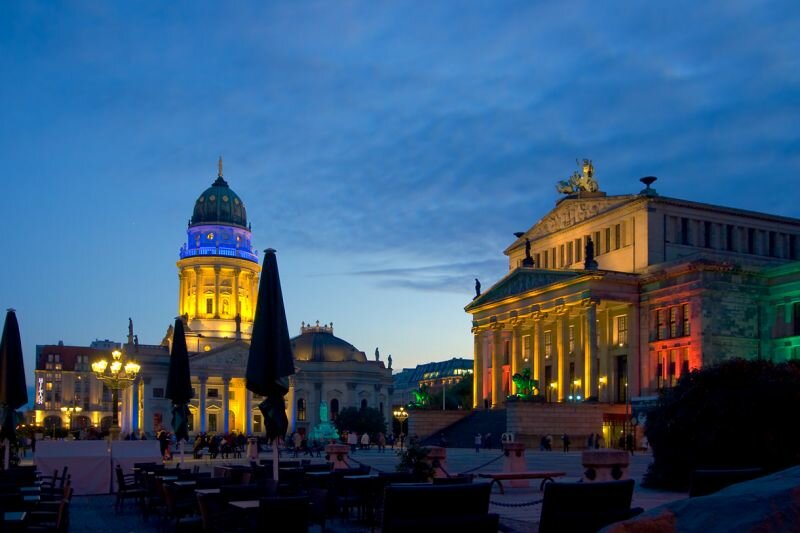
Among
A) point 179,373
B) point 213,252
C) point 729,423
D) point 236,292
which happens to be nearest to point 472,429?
point 179,373

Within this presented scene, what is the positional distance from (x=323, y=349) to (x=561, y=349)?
233 feet

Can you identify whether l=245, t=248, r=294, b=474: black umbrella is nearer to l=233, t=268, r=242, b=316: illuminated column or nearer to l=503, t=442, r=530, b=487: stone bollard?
l=503, t=442, r=530, b=487: stone bollard

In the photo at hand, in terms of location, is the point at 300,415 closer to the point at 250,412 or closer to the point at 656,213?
the point at 250,412

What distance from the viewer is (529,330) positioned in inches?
2931

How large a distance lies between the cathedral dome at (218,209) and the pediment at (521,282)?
62493mm

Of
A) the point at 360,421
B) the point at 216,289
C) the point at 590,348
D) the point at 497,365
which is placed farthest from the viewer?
the point at 216,289

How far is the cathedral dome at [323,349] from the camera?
442ft

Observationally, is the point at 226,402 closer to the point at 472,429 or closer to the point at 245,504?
the point at 472,429

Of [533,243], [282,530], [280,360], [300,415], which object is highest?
[533,243]

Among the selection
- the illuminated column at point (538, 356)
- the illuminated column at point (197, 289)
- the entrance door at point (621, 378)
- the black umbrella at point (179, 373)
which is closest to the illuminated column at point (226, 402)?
the illuminated column at point (197, 289)

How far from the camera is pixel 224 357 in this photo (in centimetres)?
11956

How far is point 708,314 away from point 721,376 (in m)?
34.2

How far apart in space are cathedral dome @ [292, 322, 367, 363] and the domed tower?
373 inches

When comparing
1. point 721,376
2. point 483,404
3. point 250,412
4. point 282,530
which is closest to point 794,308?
point 483,404
